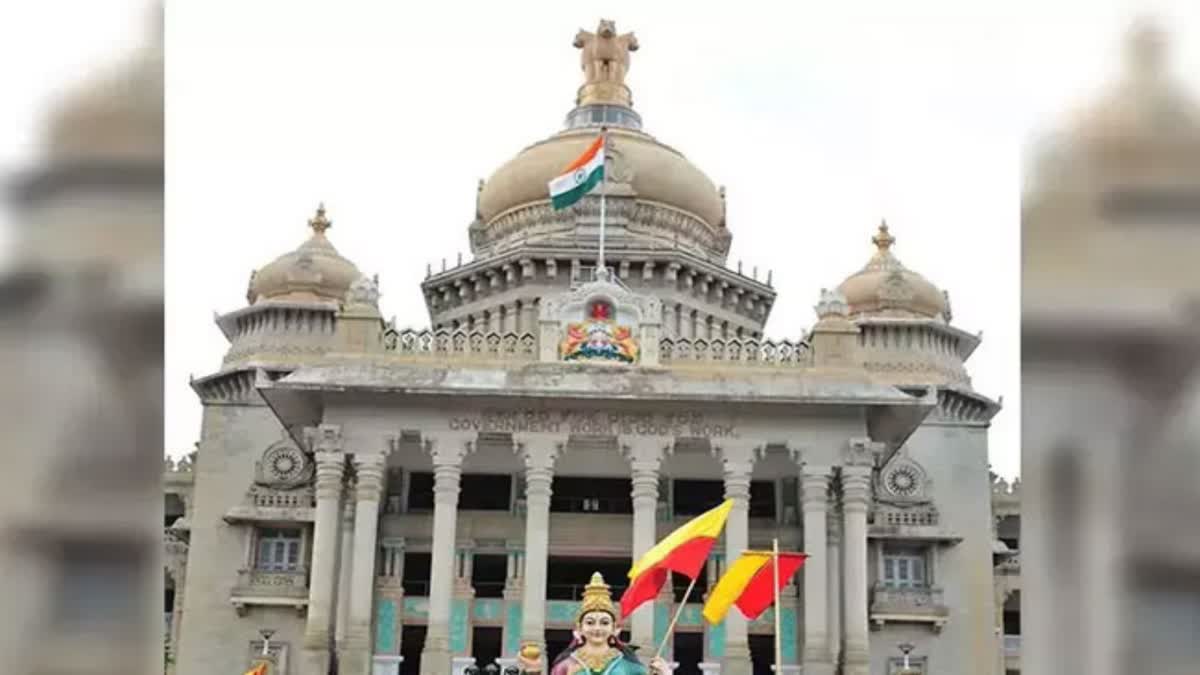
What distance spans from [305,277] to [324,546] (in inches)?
612

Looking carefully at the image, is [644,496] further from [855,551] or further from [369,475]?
[369,475]

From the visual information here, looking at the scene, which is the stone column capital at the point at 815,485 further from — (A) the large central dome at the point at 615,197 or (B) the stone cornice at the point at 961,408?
(B) the stone cornice at the point at 961,408

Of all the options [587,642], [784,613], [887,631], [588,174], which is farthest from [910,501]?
[587,642]

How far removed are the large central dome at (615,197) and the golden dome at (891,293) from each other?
471 centimetres

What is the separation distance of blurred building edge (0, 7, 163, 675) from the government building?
2594 centimetres

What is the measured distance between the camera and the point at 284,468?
1588 inches

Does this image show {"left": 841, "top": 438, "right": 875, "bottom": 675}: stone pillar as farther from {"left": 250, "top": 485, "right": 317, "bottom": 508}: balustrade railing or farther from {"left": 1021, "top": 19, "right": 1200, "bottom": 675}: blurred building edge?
{"left": 1021, "top": 19, "right": 1200, "bottom": 675}: blurred building edge

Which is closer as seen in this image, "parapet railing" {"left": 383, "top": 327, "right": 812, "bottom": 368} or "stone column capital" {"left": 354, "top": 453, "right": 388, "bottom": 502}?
"stone column capital" {"left": 354, "top": 453, "right": 388, "bottom": 502}

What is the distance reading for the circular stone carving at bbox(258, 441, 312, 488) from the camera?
131 ft

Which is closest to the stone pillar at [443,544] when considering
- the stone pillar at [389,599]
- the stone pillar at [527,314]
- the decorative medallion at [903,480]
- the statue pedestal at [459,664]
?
the statue pedestal at [459,664]

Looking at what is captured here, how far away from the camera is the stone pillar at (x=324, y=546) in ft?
97.9

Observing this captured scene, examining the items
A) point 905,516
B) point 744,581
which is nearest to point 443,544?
point 744,581

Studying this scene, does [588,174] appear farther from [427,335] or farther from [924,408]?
[924,408]

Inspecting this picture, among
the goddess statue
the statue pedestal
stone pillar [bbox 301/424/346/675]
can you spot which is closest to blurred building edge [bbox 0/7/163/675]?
the goddess statue
